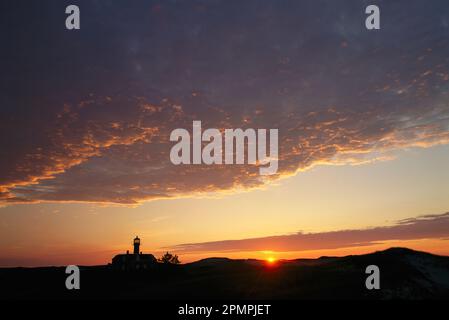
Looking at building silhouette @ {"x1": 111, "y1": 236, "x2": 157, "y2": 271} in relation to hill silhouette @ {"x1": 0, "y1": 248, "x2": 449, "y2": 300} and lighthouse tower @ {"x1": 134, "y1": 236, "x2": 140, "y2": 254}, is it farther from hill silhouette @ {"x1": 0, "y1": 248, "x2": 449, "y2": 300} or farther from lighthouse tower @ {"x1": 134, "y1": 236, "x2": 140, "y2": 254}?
hill silhouette @ {"x1": 0, "y1": 248, "x2": 449, "y2": 300}

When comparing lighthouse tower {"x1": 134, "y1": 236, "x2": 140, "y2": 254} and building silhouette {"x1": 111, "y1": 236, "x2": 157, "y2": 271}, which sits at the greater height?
lighthouse tower {"x1": 134, "y1": 236, "x2": 140, "y2": 254}

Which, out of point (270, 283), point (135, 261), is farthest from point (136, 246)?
point (270, 283)

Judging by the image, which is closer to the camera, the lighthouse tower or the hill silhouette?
the hill silhouette

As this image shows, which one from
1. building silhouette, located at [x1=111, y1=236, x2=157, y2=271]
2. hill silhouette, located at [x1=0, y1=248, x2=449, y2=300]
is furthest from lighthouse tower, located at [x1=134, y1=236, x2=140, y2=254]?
hill silhouette, located at [x1=0, y1=248, x2=449, y2=300]

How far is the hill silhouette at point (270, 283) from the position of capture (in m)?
36.0

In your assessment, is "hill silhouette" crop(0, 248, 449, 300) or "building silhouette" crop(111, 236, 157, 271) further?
"building silhouette" crop(111, 236, 157, 271)

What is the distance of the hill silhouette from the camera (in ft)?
118

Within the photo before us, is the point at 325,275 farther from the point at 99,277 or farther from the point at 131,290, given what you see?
the point at 99,277

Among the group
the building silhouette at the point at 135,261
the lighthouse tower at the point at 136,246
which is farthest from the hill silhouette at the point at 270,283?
the lighthouse tower at the point at 136,246

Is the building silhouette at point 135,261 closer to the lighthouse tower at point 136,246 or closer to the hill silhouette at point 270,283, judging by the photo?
the lighthouse tower at point 136,246

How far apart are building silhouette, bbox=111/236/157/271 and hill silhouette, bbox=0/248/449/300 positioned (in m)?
1.91
